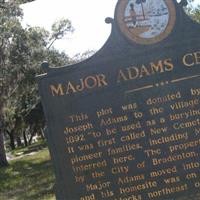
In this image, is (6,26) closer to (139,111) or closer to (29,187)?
(29,187)

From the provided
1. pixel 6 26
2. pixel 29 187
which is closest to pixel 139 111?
pixel 29 187

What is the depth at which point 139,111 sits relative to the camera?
676 centimetres

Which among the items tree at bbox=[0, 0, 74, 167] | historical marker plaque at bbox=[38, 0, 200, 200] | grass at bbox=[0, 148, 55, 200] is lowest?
grass at bbox=[0, 148, 55, 200]

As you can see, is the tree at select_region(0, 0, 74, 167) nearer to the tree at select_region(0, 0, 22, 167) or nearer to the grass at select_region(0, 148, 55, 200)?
the tree at select_region(0, 0, 22, 167)

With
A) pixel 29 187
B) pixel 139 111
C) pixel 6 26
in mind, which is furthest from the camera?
pixel 6 26

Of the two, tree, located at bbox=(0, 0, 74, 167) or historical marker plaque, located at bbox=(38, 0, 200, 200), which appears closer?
historical marker plaque, located at bbox=(38, 0, 200, 200)

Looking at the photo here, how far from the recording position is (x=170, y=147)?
669 centimetres

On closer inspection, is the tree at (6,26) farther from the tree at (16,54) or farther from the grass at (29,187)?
the grass at (29,187)

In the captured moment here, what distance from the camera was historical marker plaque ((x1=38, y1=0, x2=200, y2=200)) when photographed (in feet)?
22.0

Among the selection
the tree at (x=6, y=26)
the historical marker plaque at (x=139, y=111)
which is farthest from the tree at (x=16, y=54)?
the historical marker plaque at (x=139, y=111)

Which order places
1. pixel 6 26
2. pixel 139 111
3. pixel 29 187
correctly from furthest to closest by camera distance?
1. pixel 6 26
2. pixel 29 187
3. pixel 139 111

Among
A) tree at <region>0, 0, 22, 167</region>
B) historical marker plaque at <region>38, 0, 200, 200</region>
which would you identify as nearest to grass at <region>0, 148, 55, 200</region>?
historical marker plaque at <region>38, 0, 200, 200</region>

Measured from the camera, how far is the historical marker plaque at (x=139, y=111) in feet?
22.0

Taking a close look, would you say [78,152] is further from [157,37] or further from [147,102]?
[157,37]
